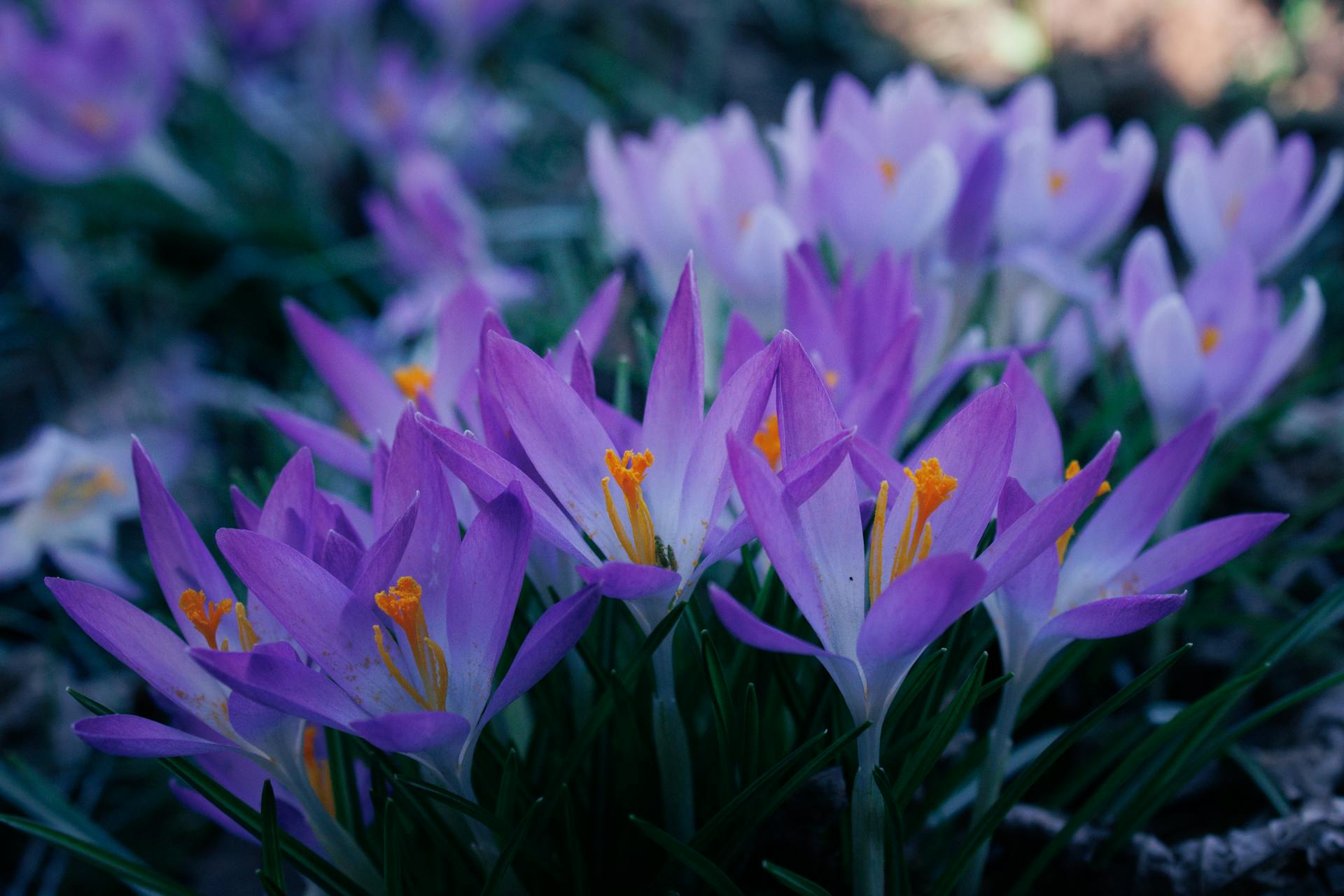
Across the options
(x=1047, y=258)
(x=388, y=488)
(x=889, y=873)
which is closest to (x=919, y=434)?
(x=1047, y=258)

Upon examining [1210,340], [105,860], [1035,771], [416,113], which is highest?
[416,113]

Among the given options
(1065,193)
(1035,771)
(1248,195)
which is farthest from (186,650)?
(1248,195)

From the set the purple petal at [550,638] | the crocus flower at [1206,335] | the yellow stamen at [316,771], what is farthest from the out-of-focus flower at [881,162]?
the yellow stamen at [316,771]

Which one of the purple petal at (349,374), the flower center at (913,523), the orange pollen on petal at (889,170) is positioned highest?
the orange pollen on petal at (889,170)

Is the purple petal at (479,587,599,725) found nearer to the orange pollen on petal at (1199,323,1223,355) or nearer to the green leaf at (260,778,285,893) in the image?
the green leaf at (260,778,285,893)

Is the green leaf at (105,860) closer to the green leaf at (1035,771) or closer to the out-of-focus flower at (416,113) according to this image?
the green leaf at (1035,771)

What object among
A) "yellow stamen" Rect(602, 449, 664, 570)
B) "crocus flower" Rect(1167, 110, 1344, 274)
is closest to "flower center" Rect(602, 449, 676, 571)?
"yellow stamen" Rect(602, 449, 664, 570)

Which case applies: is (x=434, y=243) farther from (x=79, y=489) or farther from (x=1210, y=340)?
(x=1210, y=340)
